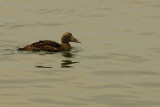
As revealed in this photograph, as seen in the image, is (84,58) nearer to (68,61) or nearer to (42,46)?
(68,61)

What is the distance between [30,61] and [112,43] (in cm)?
467

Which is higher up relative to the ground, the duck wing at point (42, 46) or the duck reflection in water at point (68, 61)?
the duck wing at point (42, 46)

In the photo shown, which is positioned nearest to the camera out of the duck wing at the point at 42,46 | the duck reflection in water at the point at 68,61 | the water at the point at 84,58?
the water at the point at 84,58

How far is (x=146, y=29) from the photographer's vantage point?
27.5 metres

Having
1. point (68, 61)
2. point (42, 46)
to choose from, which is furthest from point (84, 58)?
point (42, 46)

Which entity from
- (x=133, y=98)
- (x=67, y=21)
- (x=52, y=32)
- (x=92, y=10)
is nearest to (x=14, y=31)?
(x=52, y=32)

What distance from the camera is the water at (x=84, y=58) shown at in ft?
50.2

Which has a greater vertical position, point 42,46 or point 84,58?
point 42,46

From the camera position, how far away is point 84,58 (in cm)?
2075

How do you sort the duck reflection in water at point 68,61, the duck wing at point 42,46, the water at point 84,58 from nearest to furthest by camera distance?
the water at point 84,58 → the duck reflection in water at point 68,61 → the duck wing at point 42,46

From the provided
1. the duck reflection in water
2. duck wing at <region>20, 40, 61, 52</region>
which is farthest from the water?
duck wing at <region>20, 40, 61, 52</region>

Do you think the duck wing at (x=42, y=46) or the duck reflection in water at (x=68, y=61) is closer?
the duck reflection in water at (x=68, y=61)

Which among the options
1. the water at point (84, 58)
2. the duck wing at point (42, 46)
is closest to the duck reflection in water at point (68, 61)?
the water at point (84, 58)

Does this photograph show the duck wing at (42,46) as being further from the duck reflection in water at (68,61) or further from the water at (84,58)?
the duck reflection in water at (68,61)
